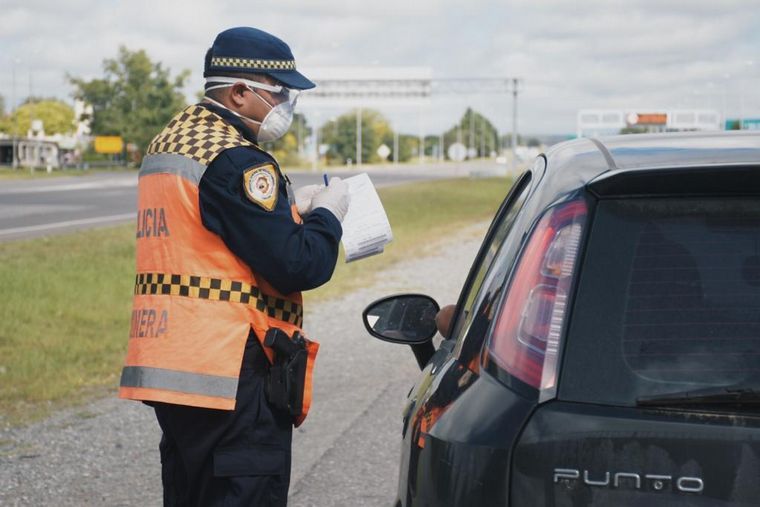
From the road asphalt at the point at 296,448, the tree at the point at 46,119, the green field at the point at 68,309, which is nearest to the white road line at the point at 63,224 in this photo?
the green field at the point at 68,309

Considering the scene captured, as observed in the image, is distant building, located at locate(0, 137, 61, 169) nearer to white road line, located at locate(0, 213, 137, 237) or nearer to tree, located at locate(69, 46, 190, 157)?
tree, located at locate(69, 46, 190, 157)

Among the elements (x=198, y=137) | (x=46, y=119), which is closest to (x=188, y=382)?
(x=198, y=137)

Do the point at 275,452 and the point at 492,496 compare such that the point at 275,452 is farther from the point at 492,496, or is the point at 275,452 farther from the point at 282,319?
the point at 492,496

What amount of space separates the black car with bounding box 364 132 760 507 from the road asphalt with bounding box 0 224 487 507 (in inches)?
129

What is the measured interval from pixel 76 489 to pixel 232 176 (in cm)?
308

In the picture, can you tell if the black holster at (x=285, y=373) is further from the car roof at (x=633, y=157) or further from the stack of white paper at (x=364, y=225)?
the car roof at (x=633, y=157)

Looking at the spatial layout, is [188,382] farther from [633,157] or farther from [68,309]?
[68,309]

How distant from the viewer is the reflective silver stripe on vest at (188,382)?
319 centimetres

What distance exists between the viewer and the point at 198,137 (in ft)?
10.7

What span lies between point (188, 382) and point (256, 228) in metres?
0.45

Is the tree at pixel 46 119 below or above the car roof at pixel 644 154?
above

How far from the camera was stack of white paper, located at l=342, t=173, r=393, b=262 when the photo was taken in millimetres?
3740

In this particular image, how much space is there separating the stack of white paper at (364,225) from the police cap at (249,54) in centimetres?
49

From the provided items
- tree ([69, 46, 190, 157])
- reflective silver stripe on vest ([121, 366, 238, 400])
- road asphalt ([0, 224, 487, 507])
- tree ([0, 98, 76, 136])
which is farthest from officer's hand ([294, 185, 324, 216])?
tree ([0, 98, 76, 136])
